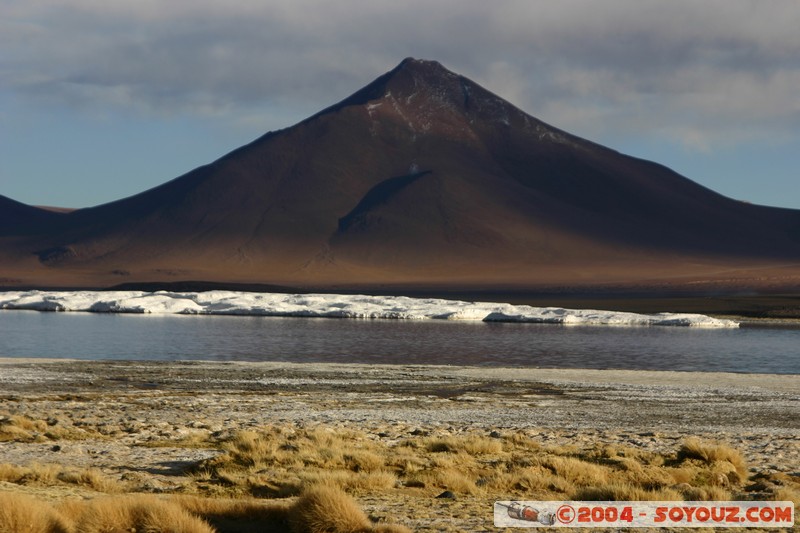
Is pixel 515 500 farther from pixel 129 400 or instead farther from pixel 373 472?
pixel 129 400

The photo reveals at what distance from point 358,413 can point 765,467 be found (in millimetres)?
9180

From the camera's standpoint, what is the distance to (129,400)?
987 inches

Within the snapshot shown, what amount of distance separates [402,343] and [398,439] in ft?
102

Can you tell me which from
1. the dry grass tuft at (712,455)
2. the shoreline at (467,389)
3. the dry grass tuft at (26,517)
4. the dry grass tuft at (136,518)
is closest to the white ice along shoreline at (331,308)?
the shoreline at (467,389)

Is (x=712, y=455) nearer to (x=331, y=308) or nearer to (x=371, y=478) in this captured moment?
(x=371, y=478)

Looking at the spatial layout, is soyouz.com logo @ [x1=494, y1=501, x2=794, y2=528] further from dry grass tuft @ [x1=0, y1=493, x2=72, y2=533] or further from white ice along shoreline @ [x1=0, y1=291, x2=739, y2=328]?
white ice along shoreline @ [x1=0, y1=291, x2=739, y2=328]

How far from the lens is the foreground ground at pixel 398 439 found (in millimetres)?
13992

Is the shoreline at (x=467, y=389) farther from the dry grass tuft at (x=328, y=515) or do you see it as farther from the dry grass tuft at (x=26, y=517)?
the dry grass tuft at (x=26, y=517)

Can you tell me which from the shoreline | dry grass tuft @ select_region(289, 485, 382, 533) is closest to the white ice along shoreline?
the shoreline

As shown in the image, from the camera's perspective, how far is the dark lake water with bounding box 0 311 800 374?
136 ft

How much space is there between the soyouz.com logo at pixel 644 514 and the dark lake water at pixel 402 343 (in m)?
26.4

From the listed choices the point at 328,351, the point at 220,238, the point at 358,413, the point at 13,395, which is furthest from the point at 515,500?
the point at 220,238

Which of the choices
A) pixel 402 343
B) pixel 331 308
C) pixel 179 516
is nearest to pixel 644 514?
pixel 179 516

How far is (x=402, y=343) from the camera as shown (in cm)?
5006
